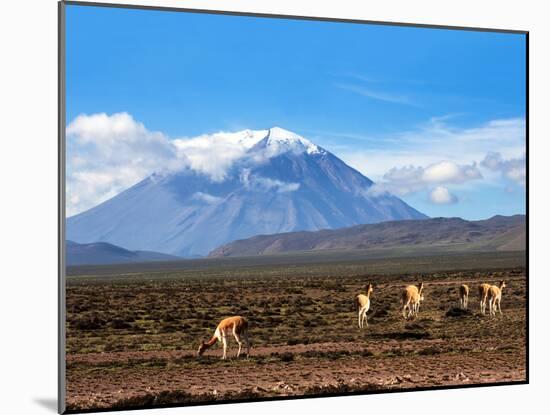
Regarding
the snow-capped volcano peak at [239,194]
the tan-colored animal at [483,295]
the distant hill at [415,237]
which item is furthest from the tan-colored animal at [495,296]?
the snow-capped volcano peak at [239,194]

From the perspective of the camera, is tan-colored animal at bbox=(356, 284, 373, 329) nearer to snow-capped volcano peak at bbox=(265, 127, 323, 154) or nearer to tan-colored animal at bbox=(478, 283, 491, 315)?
tan-colored animal at bbox=(478, 283, 491, 315)

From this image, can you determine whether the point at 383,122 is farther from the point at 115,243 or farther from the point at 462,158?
the point at 115,243

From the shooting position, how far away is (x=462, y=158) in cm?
1391

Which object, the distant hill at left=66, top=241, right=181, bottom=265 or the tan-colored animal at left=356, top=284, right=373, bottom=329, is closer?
the distant hill at left=66, top=241, right=181, bottom=265

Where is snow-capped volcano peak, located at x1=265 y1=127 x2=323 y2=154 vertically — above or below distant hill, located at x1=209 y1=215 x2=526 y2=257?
above

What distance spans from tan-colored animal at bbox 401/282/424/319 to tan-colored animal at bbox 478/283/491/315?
0.81m

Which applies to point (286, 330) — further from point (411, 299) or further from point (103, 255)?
point (103, 255)

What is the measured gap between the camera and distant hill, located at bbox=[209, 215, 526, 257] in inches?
540

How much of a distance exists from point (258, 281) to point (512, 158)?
370 cm

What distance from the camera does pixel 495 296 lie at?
47.2 ft

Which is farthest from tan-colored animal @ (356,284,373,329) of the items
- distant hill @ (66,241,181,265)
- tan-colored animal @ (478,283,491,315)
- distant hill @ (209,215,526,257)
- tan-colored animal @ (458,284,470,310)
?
distant hill @ (66,241,181,265)

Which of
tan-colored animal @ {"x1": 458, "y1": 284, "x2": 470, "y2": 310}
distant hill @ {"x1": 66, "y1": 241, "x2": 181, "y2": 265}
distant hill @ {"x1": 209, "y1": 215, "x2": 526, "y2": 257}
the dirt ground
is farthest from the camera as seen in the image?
tan-colored animal @ {"x1": 458, "y1": 284, "x2": 470, "y2": 310}

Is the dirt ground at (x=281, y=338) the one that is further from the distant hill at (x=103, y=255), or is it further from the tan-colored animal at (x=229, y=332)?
the distant hill at (x=103, y=255)

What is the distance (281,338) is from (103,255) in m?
2.50
